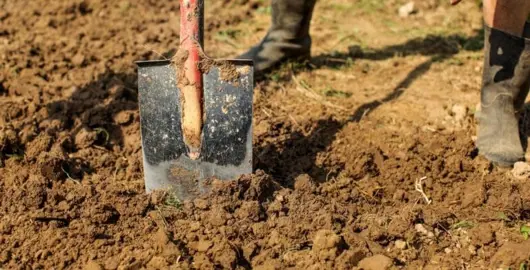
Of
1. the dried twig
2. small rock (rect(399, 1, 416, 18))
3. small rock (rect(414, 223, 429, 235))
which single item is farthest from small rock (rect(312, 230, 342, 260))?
small rock (rect(399, 1, 416, 18))

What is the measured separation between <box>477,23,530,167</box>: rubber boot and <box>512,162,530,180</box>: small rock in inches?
2.0

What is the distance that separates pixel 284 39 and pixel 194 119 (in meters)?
1.44

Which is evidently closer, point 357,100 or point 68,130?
point 68,130

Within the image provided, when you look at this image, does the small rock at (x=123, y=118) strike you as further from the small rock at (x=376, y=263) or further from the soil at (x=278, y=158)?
the small rock at (x=376, y=263)

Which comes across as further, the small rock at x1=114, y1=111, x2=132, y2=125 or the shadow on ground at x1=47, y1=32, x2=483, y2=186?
the small rock at x1=114, y1=111, x2=132, y2=125

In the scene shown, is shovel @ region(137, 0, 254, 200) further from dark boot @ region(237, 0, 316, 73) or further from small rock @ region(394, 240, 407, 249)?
dark boot @ region(237, 0, 316, 73)

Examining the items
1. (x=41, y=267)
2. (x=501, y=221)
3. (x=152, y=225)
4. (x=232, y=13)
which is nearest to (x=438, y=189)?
(x=501, y=221)

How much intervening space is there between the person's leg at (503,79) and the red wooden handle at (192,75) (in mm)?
1389

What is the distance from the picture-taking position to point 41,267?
2691mm

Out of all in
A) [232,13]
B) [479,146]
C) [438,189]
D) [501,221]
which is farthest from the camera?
[232,13]

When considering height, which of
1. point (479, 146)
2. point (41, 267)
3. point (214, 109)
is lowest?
point (41, 267)

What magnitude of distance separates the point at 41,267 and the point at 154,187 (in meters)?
0.60

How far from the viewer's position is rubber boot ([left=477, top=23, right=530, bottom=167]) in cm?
339

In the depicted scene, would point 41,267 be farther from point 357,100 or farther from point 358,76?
point 358,76
